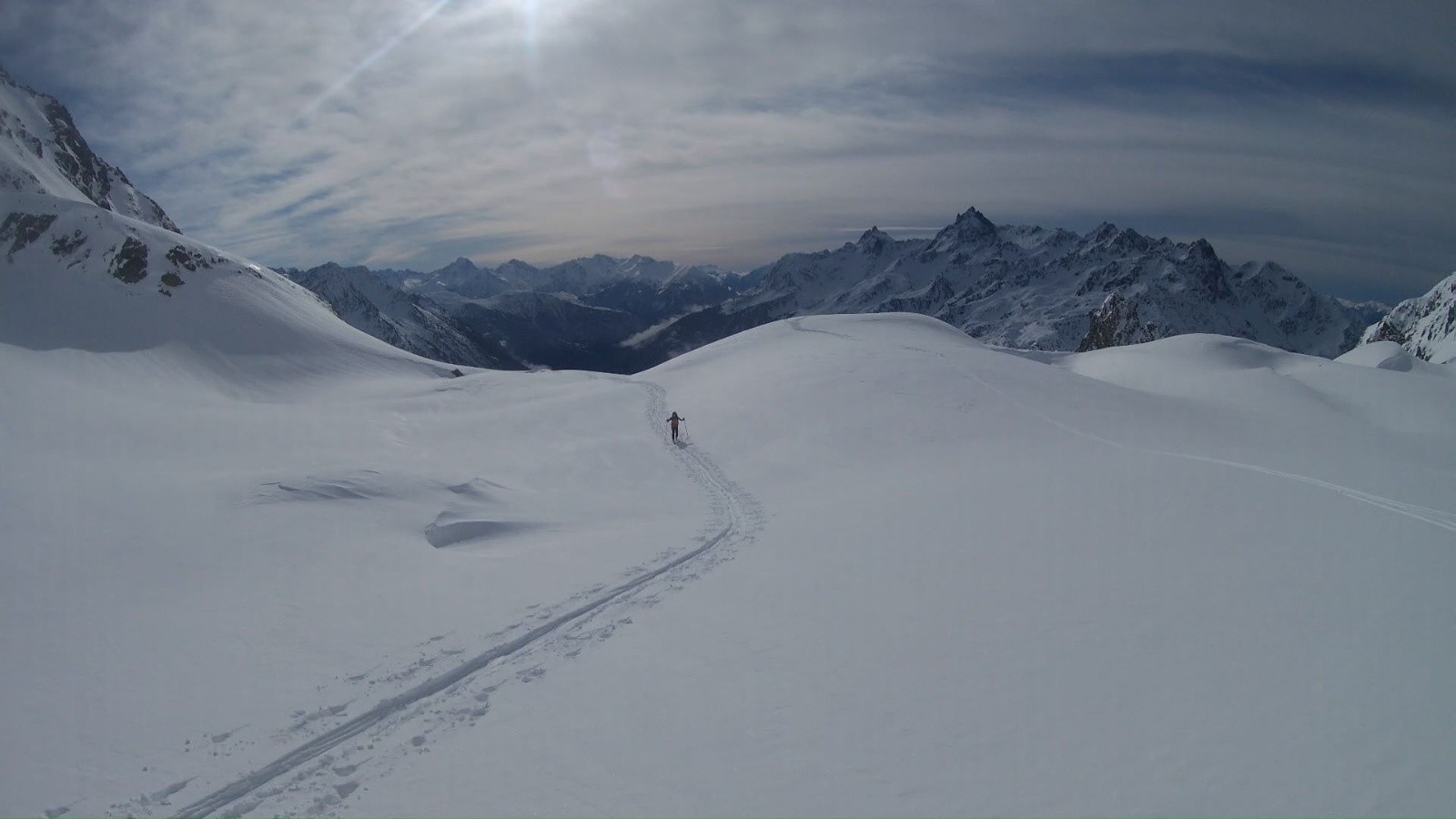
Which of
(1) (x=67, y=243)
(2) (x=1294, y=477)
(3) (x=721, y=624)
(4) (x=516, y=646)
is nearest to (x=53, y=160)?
(1) (x=67, y=243)

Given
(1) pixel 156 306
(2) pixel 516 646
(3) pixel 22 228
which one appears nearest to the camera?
(2) pixel 516 646

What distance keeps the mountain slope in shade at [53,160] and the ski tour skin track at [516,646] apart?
85974 mm

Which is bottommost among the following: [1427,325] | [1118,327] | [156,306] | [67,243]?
[1427,325]

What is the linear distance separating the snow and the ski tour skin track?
7cm

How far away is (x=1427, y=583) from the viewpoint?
36.2 ft

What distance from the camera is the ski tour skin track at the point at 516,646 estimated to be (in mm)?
7738

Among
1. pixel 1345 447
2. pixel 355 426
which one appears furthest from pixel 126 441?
pixel 1345 447

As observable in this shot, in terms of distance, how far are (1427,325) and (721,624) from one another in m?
168

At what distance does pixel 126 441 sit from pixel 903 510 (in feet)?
82.9

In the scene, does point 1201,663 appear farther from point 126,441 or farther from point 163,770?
point 126,441

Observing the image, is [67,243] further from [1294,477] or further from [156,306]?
[1294,477]

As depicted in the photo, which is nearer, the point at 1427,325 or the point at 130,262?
the point at 130,262

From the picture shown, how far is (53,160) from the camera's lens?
3538 inches

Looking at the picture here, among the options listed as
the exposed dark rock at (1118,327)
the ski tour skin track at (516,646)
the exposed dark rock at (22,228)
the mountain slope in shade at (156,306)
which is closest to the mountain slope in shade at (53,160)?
the exposed dark rock at (22,228)
